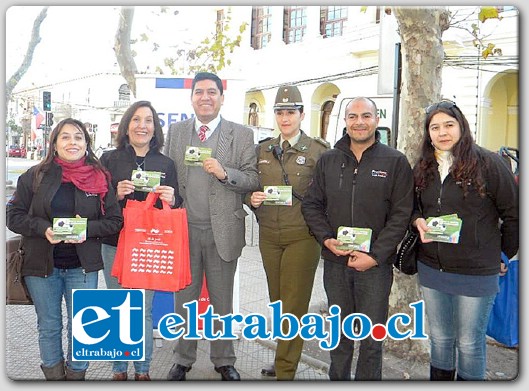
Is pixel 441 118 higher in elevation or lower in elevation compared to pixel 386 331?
higher

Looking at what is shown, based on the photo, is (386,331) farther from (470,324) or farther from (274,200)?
(274,200)

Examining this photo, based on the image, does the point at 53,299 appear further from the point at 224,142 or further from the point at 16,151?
the point at 224,142

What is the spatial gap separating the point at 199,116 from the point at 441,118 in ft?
4.91

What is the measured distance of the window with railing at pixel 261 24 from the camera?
10.1 feet

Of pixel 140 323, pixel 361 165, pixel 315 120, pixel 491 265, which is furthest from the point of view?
pixel 315 120

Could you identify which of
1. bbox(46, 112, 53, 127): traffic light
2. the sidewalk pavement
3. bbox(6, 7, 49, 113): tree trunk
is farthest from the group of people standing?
bbox(6, 7, 49, 113): tree trunk

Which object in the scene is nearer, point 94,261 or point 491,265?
point 491,265

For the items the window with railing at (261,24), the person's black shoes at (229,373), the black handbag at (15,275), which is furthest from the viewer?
the person's black shoes at (229,373)

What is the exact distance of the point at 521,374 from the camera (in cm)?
305

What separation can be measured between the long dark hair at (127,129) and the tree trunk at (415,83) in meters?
1.73

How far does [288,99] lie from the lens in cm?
310

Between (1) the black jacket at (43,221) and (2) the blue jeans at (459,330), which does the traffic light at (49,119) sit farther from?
(2) the blue jeans at (459,330)

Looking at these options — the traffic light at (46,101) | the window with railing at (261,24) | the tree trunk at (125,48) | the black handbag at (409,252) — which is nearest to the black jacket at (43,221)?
the traffic light at (46,101)

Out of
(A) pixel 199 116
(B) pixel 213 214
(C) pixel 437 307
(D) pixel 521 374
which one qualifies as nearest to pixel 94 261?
(B) pixel 213 214
